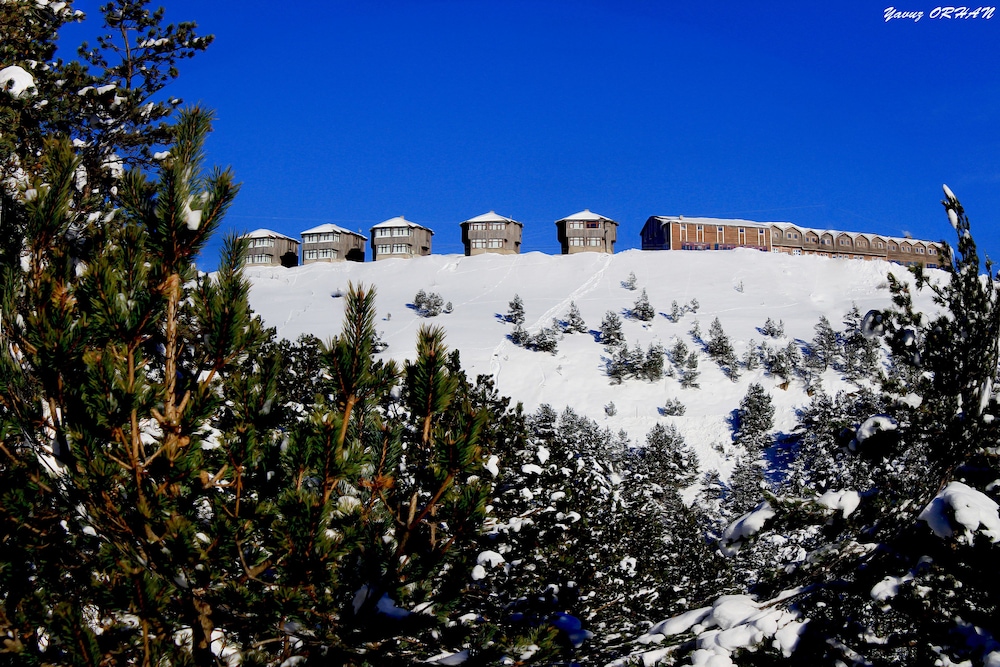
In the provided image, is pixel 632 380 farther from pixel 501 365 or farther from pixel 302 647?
pixel 302 647

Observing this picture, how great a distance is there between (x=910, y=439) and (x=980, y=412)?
0.46 meters

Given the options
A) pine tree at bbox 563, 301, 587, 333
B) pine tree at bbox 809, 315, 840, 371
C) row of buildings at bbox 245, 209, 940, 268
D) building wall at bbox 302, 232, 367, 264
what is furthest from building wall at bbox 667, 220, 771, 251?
building wall at bbox 302, 232, 367, 264

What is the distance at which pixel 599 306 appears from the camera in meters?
65.6

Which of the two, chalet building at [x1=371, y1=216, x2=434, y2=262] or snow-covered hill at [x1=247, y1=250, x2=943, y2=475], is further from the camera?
chalet building at [x1=371, y1=216, x2=434, y2=262]

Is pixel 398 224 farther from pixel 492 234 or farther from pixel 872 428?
pixel 872 428

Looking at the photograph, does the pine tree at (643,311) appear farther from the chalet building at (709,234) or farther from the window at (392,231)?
the window at (392,231)

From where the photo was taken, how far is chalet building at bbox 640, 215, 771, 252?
307ft

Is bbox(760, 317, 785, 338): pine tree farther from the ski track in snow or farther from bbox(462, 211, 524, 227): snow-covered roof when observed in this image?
bbox(462, 211, 524, 227): snow-covered roof

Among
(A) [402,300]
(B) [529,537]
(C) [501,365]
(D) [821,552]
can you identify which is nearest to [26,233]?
(D) [821,552]

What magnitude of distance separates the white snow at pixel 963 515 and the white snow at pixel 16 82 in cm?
897

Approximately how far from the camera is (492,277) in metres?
79.4

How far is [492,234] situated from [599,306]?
3001 centimetres

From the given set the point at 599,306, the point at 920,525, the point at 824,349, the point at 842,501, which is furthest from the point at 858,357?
the point at 920,525

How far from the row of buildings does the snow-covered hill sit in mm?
5400
